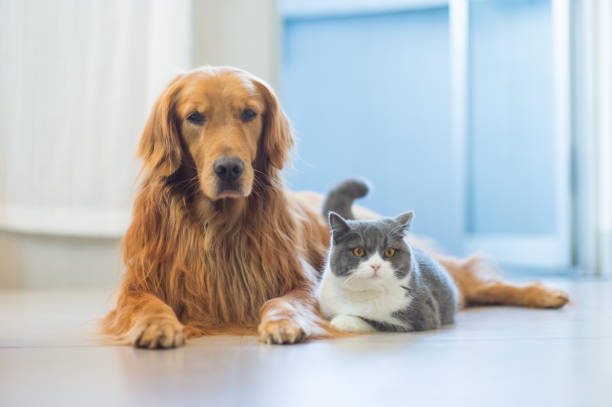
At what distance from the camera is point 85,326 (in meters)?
1.73

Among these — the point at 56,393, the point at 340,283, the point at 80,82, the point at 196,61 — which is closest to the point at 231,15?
the point at 196,61

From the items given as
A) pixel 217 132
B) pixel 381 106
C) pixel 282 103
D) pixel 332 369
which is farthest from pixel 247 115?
pixel 381 106

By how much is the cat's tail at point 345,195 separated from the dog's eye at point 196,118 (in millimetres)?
583

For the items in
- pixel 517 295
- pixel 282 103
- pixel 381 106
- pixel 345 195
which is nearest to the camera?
pixel 345 195

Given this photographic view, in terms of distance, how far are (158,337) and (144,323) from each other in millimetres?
56

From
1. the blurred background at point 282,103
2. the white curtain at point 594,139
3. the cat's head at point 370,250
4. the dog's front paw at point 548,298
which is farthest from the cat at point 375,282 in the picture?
the white curtain at point 594,139

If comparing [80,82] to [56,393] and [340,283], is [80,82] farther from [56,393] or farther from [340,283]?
[56,393]

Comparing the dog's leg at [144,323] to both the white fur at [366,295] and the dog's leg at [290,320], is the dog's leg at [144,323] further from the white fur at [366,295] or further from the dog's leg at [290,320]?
the white fur at [366,295]

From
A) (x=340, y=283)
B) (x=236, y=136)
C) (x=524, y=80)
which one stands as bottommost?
A: (x=340, y=283)

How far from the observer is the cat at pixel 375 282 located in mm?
1532

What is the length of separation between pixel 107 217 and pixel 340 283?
1769 millimetres

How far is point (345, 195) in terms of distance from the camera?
2016mm

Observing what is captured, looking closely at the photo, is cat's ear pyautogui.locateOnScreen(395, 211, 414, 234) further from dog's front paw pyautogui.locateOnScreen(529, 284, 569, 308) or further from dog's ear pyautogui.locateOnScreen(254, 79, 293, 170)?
dog's front paw pyautogui.locateOnScreen(529, 284, 569, 308)

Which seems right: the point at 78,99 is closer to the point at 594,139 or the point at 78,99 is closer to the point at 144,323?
the point at 144,323
